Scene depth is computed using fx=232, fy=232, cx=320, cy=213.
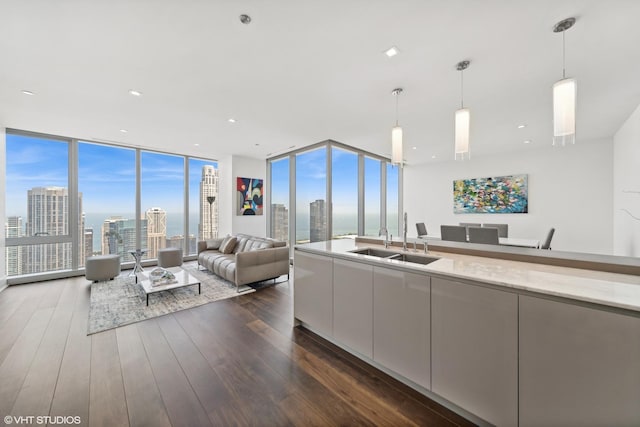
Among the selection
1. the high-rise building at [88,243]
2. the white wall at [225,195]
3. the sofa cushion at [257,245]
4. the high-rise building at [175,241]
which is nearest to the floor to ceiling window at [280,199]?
the white wall at [225,195]

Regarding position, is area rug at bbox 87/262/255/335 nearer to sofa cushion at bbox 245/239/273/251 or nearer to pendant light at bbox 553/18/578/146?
sofa cushion at bbox 245/239/273/251

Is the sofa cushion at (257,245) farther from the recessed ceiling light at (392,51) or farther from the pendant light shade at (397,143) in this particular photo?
the recessed ceiling light at (392,51)

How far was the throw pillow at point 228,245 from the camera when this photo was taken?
4969 mm

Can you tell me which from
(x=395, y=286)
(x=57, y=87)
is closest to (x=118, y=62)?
(x=57, y=87)

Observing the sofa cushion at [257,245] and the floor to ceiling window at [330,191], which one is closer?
the sofa cushion at [257,245]

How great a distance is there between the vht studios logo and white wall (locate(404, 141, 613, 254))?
744 cm

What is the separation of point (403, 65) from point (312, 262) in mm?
2149

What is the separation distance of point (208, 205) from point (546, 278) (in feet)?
21.9

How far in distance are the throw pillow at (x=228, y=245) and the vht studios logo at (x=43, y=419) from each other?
352 cm

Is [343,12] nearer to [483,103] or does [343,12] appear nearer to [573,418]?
[483,103]

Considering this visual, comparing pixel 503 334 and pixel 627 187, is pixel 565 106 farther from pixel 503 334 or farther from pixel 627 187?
pixel 627 187

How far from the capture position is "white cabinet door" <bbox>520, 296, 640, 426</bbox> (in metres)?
0.99

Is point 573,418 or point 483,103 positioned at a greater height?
point 483,103

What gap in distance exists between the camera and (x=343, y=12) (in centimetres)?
166
